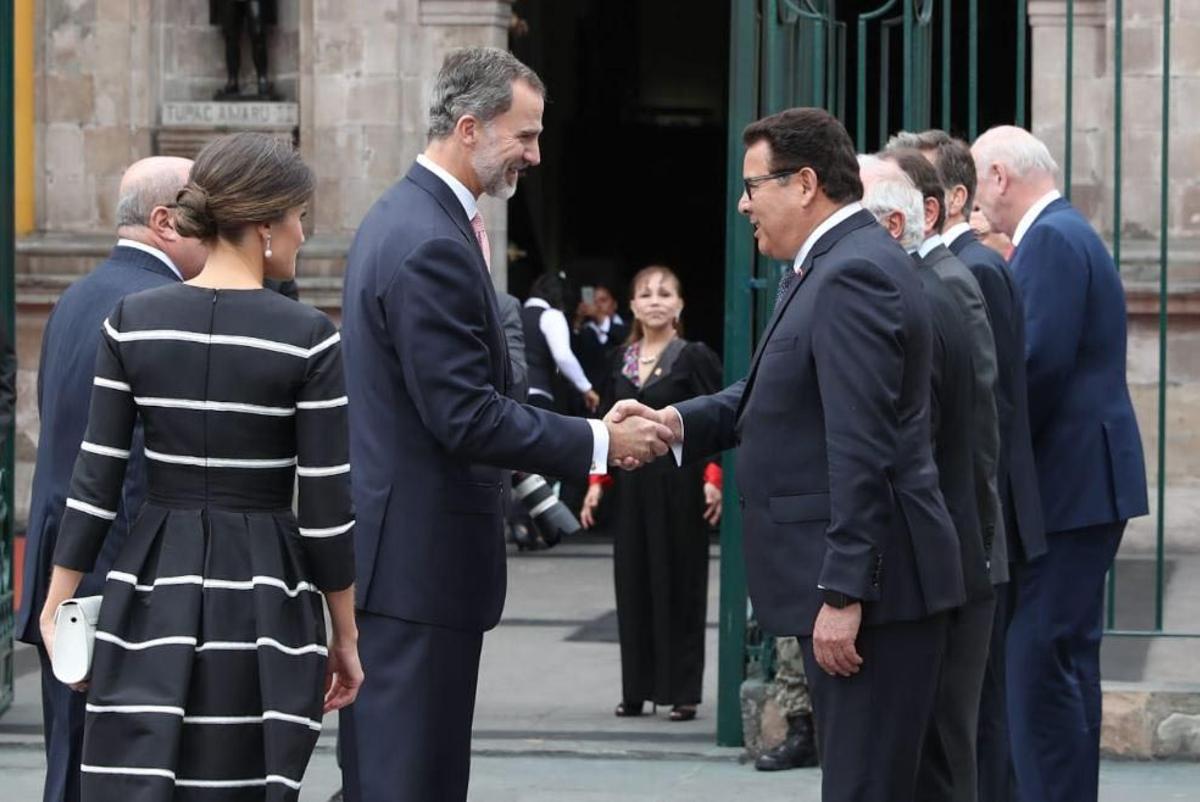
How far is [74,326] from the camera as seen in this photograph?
550 cm

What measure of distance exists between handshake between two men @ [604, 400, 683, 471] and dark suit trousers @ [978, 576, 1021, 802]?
42.0 inches

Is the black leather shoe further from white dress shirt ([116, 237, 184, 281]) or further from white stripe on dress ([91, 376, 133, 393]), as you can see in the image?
white stripe on dress ([91, 376, 133, 393])

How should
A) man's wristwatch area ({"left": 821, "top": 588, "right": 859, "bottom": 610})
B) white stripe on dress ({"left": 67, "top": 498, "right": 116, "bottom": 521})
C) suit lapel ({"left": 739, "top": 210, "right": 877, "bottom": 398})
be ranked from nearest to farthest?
white stripe on dress ({"left": 67, "top": 498, "right": 116, "bottom": 521})
man's wristwatch area ({"left": 821, "top": 588, "right": 859, "bottom": 610})
suit lapel ({"left": 739, "top": 210, "right": 877, "bottom": 398})

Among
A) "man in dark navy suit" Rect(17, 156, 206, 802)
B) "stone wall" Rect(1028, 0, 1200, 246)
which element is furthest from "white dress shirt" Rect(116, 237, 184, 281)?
"stone wall" Rect(1028, 0, 1200, 246)

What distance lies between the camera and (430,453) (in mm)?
4926

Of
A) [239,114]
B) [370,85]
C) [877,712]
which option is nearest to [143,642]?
[877,712]

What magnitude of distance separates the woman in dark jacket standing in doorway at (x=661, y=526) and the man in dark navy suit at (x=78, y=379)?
3.27 m

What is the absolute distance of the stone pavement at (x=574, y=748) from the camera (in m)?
7.27

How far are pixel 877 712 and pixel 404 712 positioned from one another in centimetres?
98

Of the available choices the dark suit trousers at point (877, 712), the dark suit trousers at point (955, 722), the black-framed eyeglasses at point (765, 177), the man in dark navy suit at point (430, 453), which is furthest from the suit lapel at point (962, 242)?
the dark suit trousers at point (877, 712)

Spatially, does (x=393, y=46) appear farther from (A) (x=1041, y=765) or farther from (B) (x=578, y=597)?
(A) (x=1041, y=765)

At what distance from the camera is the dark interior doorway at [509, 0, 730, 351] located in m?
22.1

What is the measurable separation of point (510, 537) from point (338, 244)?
2.05m

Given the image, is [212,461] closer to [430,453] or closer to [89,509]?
[89,509]
